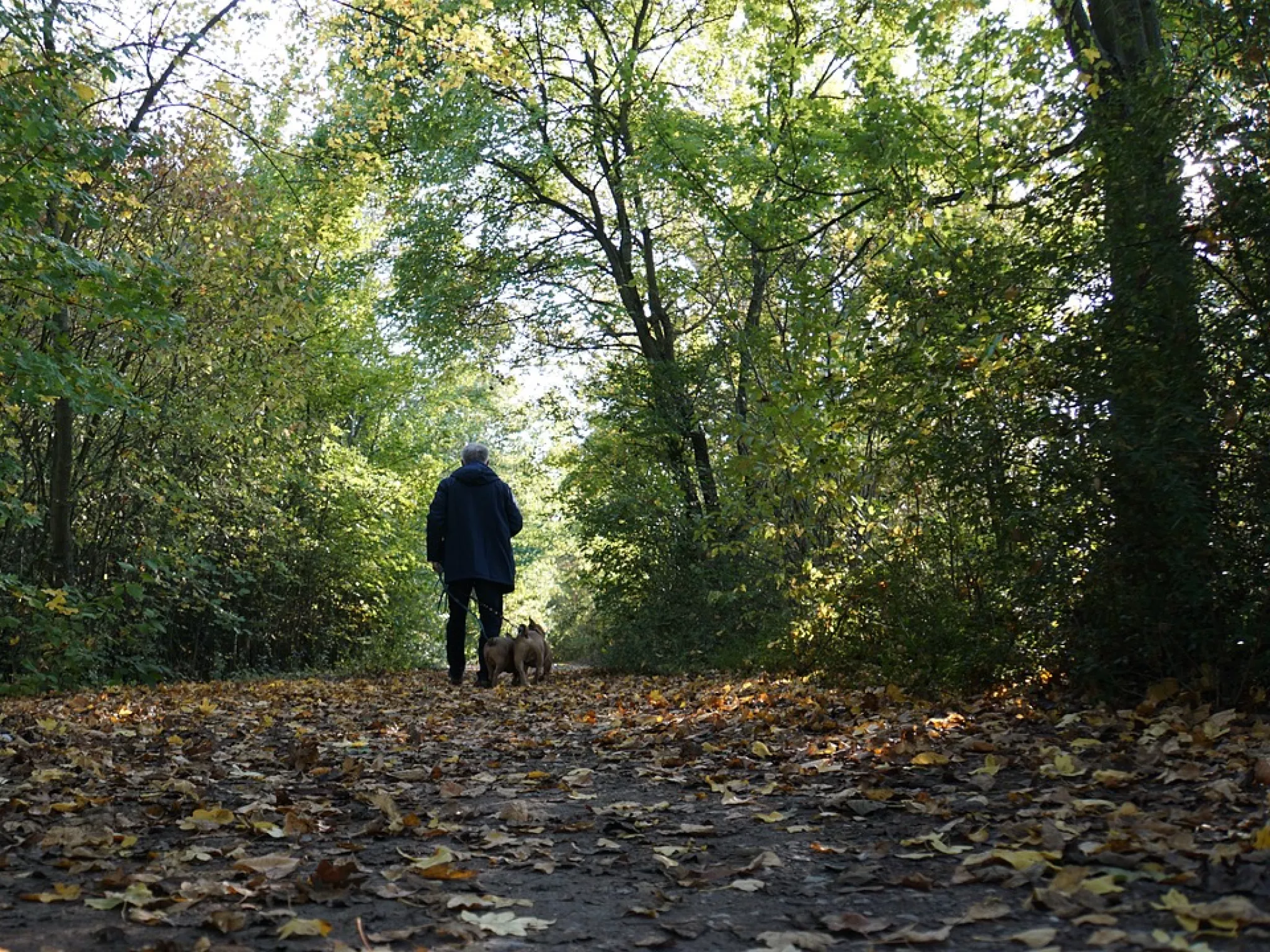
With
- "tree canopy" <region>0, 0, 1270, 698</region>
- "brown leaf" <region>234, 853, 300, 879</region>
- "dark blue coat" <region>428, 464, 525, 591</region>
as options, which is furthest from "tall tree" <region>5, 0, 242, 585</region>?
"brown leaf" <region>234, 853, 300, 879</region>

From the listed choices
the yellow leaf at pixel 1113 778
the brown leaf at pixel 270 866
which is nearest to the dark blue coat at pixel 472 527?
the brown leaf at pixel 270 866

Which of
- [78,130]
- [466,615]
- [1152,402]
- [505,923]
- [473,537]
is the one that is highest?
[78,130]

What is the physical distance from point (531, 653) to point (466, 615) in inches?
31.0

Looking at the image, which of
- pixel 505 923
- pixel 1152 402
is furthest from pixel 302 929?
pixel 1152 402

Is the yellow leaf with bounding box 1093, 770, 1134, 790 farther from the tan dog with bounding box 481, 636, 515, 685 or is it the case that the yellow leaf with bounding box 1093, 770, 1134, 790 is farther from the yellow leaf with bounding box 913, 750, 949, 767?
the tan dog with bounding box 481, 636, 515, 685

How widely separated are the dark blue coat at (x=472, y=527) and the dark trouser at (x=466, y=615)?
0.48 feet

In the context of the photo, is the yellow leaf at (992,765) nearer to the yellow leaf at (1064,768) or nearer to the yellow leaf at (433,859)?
the yellow leaf at (1064,768)

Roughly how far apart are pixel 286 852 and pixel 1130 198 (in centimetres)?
536

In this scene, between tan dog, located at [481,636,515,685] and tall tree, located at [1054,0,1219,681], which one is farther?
tan dog, located at [481,636,515,685]

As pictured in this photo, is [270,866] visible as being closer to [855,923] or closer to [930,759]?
[855,923]

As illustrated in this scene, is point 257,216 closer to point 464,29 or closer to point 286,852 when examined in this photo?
point 464,29

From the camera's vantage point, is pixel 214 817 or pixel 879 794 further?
pixel 879 794

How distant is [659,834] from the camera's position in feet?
14.7

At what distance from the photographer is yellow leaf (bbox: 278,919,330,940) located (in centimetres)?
317
